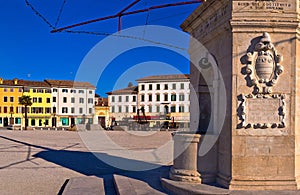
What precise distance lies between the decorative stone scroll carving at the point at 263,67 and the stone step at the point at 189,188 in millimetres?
2328

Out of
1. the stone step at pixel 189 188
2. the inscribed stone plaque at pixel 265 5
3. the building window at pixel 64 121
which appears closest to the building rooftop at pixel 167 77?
the building window at pixel 64 121

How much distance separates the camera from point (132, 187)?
786 centimetres

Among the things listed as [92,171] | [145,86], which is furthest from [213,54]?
[145,86]

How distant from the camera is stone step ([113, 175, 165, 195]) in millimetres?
7374

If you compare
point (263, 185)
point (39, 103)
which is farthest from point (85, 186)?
point (39, 103)

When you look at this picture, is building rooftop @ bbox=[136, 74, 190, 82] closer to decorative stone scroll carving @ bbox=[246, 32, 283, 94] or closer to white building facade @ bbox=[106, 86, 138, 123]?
white building facade @ bbox=[106, 86, 138, 123]

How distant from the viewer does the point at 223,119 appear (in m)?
7.44

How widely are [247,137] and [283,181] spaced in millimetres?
1214

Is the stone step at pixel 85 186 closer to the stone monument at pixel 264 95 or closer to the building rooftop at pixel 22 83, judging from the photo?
the stone monument at pixel 264 95

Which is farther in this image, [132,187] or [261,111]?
[132,187]

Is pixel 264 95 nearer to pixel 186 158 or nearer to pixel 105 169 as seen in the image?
pixel 186 158

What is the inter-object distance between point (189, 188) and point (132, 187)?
1616 mm

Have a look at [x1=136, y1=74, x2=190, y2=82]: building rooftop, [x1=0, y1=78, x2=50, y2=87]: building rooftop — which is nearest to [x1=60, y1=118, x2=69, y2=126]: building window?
[x1=0, y1=78, x2=50, y2=87]: building rooftop

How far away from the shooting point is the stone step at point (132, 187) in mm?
7374
